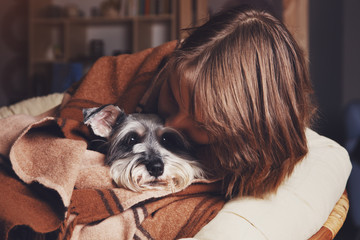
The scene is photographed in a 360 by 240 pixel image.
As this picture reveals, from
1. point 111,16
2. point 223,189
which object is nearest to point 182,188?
point 223,189

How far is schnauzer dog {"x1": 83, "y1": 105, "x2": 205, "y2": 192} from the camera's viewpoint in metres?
0.90

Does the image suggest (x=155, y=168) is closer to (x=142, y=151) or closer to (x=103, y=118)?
(x=142, y=151)

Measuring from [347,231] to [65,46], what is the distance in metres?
3.71

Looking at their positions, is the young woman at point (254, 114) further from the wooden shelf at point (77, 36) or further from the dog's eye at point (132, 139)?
the wooden shelf at point (77, 36)

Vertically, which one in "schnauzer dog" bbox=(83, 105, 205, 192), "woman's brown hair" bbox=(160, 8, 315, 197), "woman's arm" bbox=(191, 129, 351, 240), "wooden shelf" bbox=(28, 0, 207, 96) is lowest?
"wooden shelf" bbox=(28, 0, 207, 96)

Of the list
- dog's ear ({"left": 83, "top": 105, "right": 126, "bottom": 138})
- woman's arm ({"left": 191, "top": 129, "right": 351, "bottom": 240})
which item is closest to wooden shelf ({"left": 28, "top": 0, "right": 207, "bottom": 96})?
dog's ear ({"left": 83, "top": 105, "right": 126, "bottom": 138})

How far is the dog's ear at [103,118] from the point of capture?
3.22 ft

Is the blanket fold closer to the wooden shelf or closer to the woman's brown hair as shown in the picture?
the woman's brown hair

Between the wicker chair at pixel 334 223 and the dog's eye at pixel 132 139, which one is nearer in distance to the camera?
the wicker chair at pixel 334 223

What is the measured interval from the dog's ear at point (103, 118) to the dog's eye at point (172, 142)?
0.14m

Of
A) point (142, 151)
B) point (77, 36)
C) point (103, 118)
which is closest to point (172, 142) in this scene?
point (142, 151)

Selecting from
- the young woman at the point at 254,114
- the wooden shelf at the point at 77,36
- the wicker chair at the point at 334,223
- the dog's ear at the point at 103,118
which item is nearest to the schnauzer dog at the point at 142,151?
the dog's ear at the point at 103,118

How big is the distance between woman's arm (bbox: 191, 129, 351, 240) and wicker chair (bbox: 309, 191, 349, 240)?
0.05 ft

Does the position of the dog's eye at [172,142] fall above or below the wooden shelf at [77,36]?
above
